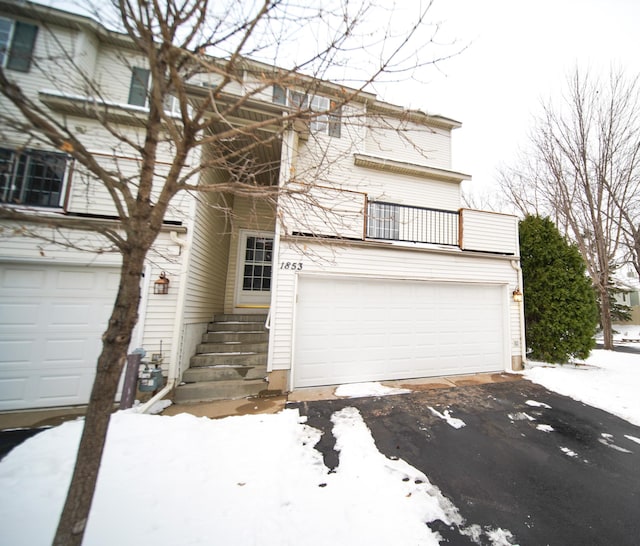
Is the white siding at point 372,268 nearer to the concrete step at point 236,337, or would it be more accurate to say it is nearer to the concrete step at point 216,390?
the concrete step at point 216,390

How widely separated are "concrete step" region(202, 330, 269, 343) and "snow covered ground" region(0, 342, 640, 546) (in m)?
2.03

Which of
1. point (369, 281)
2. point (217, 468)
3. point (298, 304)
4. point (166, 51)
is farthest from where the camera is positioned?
point (369, 281)

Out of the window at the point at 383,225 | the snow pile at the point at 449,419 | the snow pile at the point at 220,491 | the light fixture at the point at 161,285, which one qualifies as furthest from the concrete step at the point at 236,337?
the window at the point at 383,225

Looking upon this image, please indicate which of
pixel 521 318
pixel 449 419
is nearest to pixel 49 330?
pixel 449 419

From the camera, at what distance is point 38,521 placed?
188cm

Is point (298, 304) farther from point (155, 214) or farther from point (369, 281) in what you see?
point (155, 214)

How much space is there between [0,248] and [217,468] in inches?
196

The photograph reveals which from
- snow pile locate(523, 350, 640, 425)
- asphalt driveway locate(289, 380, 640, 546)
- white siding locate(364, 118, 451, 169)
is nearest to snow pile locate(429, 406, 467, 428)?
asphalt driveway locate(289, 380, 640, 546)

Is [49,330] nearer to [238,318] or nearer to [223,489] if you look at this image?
[238,318]

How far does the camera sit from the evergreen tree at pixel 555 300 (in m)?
6.19

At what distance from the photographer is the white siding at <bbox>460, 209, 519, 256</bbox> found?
5.89m

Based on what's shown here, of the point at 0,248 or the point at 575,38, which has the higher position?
the point at 575,38

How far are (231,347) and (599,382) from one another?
26.0 ft

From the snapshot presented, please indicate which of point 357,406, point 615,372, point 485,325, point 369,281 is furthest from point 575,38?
point 357,406
